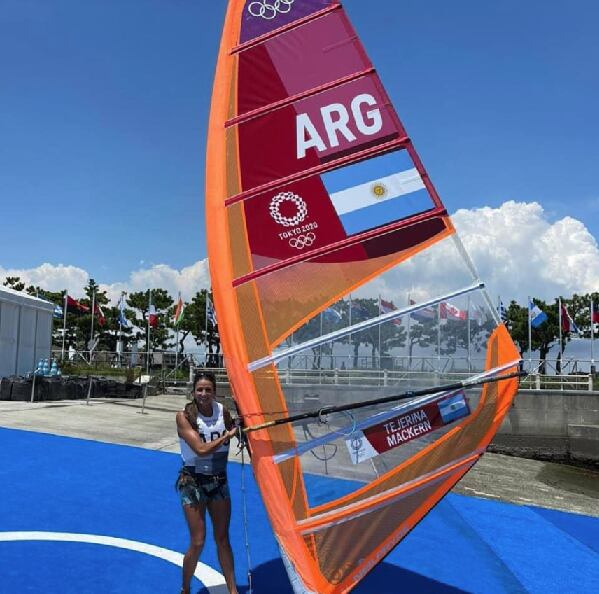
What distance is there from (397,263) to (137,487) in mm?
5101

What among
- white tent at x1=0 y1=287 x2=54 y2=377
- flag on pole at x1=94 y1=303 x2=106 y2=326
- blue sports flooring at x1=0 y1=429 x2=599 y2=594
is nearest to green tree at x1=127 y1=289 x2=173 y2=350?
flag on pole at x1=94 y1=303 x2=106 y2=326

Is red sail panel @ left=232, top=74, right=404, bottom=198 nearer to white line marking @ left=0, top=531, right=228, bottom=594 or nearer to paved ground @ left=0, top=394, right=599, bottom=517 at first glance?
white line marking @ left=0, top=531, right=228, bottom=594

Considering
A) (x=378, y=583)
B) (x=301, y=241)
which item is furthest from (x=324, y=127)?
(x=378, y=583)

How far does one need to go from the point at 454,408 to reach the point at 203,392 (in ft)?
5.11

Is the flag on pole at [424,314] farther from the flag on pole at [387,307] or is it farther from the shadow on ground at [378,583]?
the shadow on ground at [378,583]

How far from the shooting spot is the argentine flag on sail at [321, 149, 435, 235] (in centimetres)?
342

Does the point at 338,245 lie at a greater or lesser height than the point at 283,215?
lesser

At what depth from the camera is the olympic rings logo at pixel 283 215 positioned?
Result: 3.37 m

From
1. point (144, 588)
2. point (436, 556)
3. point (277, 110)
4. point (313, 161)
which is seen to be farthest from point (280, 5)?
point (436, 556)

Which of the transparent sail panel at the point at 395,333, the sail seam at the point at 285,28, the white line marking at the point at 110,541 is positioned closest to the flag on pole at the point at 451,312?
the transparent sail panel at the point at 395,333

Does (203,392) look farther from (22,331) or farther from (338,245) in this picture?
(22,331)

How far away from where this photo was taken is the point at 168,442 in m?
10.4

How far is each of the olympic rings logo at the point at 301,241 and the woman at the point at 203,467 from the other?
106cm

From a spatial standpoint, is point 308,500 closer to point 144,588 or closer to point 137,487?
point 144,588
